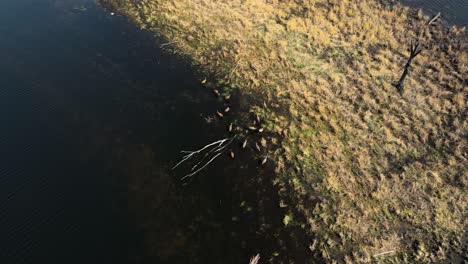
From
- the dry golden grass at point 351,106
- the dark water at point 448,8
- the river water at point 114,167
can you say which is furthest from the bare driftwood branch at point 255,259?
the dark water at point 448,8

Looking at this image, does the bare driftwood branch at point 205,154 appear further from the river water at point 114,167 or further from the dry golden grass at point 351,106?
the dry golden grass at point 351,106

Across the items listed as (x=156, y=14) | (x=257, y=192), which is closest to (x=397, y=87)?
(x=257, y=192)

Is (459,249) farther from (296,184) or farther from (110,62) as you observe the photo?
(110,62)

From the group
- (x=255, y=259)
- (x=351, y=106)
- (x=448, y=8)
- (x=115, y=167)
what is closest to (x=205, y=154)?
(x=115, y=167)

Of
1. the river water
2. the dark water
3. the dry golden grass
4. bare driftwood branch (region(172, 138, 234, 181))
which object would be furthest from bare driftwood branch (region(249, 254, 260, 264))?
the dark water

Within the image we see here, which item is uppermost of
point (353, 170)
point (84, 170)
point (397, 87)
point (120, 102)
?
point (397, 87)

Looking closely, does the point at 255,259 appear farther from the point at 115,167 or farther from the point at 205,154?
the point at 115,167
